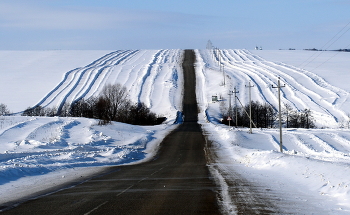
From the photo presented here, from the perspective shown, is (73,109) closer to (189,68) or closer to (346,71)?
(189,68)

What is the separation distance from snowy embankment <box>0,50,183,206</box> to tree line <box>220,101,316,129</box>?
404 inches

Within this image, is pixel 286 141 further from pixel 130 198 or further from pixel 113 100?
pixel 113 100

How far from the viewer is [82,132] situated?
142 ft

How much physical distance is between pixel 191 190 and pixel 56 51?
15087cm

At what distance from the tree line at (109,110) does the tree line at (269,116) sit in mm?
13436

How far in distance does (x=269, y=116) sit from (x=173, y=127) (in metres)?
26.1

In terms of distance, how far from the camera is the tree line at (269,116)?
75.6 m

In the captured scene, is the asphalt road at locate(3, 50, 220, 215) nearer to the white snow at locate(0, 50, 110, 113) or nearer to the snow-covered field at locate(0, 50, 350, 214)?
the snow-covered field at locate(0, 50, 350, 214)

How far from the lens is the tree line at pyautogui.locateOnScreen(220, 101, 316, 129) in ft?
248

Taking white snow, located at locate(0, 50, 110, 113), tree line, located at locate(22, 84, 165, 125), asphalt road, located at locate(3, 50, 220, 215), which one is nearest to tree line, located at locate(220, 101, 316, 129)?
tree line, located at locate(22, 84, 165, 125)

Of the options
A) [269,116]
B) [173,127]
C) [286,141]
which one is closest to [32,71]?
[269,116]

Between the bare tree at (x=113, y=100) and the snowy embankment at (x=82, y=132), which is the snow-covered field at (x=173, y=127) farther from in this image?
the bare tree at (x=113, y=100)

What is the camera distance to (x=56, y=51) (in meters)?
156

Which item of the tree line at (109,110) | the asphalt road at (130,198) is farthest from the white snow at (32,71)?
the asphalt road at (130,198)
